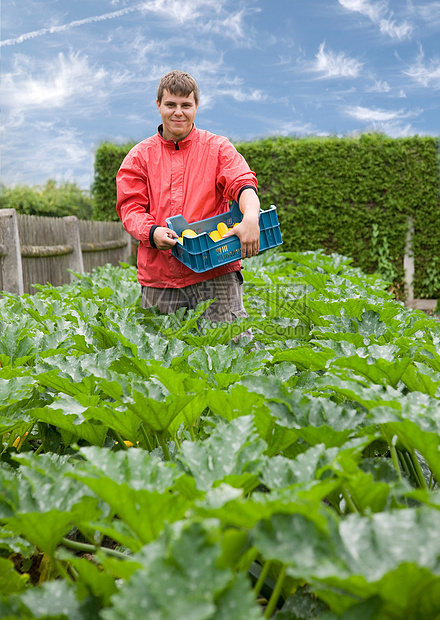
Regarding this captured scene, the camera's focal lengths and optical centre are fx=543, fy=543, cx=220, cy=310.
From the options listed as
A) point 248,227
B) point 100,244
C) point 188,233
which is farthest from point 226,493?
point 100,244

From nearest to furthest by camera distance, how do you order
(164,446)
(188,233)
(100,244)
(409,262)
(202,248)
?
(164,446)
(202,248)
(188,233)
(100,244)
(409,262)

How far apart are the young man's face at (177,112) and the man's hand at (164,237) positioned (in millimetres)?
698

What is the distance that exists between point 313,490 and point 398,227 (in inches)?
457

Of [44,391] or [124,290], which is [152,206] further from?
[44,391]

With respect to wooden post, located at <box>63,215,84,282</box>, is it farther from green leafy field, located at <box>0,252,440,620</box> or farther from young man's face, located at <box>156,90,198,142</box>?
green leafy field, located at <box>0,252,440,620</box>

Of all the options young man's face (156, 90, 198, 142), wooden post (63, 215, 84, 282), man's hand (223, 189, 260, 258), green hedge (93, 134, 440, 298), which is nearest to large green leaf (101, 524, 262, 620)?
man's hand (223, 189, 260, 258)

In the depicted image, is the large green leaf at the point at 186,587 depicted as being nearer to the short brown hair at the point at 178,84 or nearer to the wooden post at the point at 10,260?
the short brown hair at the point at 178,84

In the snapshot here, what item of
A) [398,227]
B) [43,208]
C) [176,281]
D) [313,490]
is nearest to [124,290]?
[176,281]

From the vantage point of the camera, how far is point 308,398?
1.19 metres

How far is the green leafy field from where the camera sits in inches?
27.5

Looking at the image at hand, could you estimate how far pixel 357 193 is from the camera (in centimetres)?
1156

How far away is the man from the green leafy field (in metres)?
1.65

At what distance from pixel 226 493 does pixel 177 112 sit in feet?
9.48

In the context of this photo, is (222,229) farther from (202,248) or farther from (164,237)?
(164,237)
